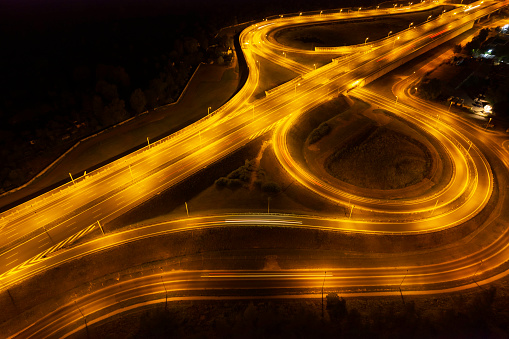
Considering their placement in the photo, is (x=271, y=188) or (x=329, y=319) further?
(x=271, y=188)

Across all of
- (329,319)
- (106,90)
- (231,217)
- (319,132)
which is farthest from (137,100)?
(329,319)

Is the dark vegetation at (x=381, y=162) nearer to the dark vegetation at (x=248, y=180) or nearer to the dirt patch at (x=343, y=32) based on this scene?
the dark vegetation at (x=248, y=180)

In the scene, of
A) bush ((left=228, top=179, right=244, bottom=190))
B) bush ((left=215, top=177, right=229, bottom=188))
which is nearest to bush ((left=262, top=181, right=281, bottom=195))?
bush ((left=228, top=179, right=244, bottom=190))

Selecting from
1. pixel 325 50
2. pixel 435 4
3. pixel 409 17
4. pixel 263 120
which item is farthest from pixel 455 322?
pixel 435 4

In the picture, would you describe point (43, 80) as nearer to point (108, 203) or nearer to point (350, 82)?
point (108, 203)

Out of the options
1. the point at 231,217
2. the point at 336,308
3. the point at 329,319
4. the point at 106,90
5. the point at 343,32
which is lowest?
the point at 329,319

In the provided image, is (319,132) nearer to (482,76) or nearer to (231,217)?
(231,217)

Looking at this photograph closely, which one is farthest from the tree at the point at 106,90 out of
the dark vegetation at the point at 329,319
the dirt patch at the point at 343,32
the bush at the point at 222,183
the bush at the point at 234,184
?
the dirt patch at the point at 343,32
